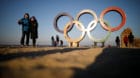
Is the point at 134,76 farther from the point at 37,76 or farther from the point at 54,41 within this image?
the point at 54,41

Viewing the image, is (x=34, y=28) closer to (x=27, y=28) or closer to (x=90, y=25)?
(x=27, y=28)

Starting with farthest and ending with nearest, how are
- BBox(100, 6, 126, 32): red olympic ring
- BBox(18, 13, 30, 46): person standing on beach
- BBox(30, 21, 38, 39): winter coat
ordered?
BBox(100, 6, 126, 32): red olympic ring
BBox(30, 21, 38, 39): winter coat
BBox(18, 13, 30, 46): person standing on beach

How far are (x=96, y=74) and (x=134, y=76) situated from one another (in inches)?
18.5

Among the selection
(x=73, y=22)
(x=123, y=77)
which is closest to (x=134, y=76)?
(x=123, y=77)

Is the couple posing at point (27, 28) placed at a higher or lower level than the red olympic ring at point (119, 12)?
lower

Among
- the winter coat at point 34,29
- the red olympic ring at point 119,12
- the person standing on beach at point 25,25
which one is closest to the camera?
the person standing on beach at point 25,25

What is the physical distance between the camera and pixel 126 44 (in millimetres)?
16656

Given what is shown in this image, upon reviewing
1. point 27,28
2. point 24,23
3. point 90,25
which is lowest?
point 27,28

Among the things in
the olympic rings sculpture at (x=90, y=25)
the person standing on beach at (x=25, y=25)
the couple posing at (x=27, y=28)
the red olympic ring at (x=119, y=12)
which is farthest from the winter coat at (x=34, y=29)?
the red olympic ring at (x=119, y=12)

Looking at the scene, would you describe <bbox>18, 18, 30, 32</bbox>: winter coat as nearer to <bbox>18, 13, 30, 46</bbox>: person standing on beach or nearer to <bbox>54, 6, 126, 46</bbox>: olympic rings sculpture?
<bbox>18, 13, 30, 46</bbox>: person standing on beach

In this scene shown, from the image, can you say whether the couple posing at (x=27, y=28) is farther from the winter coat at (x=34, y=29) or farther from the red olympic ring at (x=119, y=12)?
the red olympic ring at (x=119, y=12)

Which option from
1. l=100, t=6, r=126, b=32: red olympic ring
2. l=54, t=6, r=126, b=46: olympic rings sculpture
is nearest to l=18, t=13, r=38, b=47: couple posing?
l=54, t=6, r=126, b=46: olympic rings sculpture

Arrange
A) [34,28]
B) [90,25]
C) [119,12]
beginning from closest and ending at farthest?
[34,28] → [119,12] → [90,25]

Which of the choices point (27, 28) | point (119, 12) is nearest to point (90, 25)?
point (119, 12)
